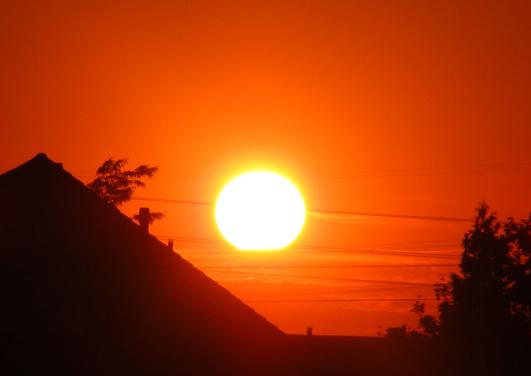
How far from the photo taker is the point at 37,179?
16328mm

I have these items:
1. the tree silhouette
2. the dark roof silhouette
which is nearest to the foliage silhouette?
the tree silhouette

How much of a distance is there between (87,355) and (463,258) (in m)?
26.6

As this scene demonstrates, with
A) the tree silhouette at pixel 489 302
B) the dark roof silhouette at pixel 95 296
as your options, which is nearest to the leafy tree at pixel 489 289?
the tree silhouette at pixel 489 302

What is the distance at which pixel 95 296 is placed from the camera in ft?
51.6

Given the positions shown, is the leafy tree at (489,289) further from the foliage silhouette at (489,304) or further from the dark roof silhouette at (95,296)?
the dark roof silhouette at (95,296)

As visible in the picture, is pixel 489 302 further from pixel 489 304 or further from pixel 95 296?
pixel 95 296

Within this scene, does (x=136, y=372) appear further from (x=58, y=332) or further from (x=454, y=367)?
(x=454, y=367)

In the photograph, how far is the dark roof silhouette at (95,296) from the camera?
50.1 feet

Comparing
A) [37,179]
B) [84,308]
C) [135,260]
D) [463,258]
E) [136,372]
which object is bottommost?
[136,372]

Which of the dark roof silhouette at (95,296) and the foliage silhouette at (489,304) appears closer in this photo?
the dark roof silhouette at (95,296)

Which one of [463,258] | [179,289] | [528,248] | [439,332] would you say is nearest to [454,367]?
[439,332]

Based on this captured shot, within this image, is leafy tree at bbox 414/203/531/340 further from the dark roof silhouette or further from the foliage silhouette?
the dark roof silhouette

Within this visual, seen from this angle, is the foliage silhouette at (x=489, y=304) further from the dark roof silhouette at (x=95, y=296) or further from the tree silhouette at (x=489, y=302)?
the dark roof silhouette at (x=95, y=296)

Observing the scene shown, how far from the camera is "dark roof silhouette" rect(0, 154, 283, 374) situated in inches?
Result: 601
